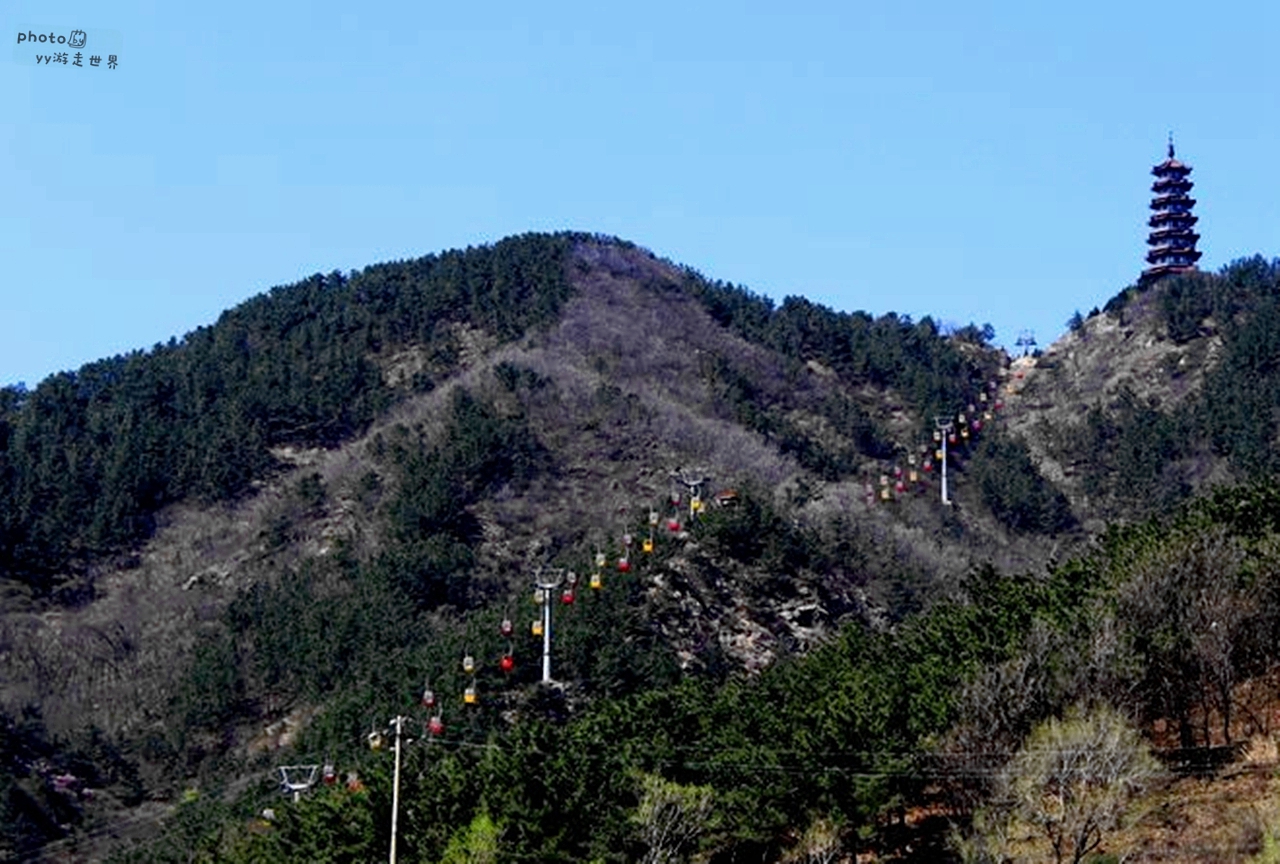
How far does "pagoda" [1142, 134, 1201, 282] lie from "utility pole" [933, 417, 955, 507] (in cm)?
2101

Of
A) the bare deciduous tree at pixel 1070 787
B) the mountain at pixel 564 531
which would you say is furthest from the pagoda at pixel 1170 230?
the bare deciduous tree at pixel 1070 787

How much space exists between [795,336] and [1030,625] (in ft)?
221

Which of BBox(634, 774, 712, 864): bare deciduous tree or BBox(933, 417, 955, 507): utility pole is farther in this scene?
BBox(933, 417, 955, 507): utility pole

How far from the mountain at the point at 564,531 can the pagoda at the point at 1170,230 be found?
17.9ft

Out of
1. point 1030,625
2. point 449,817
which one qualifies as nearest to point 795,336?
point 1030,625

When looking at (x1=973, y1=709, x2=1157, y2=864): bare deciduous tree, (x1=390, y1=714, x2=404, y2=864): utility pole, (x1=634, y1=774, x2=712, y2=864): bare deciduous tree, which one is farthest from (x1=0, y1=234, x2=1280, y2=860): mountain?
(x1=390, y1=714, x2=404, y2=864): utility pole

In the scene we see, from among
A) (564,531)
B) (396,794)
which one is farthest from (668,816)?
(564,531)

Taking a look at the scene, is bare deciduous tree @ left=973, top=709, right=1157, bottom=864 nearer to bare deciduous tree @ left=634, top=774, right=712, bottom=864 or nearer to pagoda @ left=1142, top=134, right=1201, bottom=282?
bare deciduous tree @ left=634, top=774, right=712, bottom=864

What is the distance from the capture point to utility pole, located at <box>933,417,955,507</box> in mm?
94812

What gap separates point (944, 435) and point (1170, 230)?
89.7 ft

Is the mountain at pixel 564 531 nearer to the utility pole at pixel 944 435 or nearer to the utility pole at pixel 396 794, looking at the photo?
the utility pole at pixel 944 435

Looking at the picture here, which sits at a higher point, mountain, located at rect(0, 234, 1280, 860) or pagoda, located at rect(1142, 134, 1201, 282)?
pagoda, located at rect(1142, 134, 1201, 282)

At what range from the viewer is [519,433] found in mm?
95438

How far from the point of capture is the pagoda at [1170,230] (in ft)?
380
